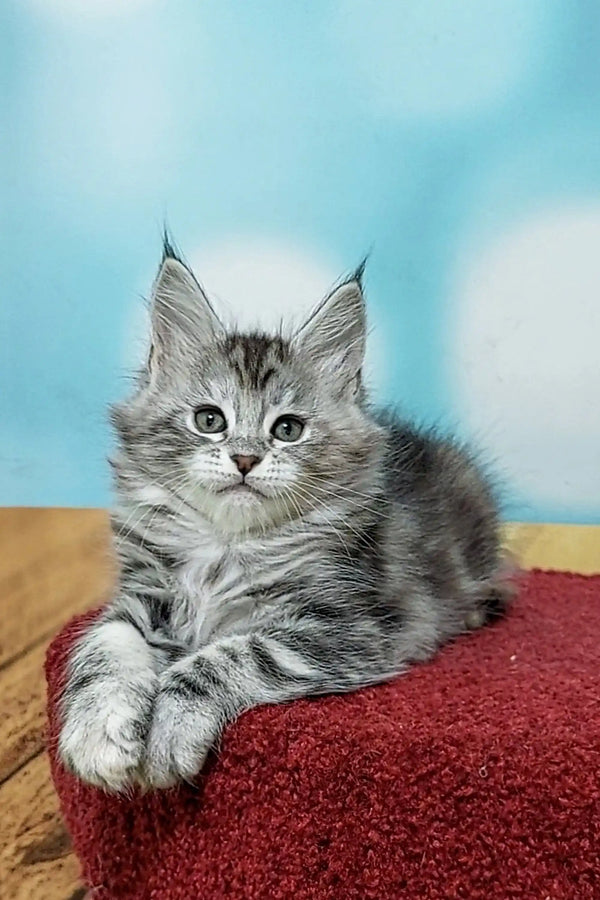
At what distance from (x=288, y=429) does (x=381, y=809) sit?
1.63 ft

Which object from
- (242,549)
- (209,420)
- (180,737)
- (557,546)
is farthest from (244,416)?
(557,546)

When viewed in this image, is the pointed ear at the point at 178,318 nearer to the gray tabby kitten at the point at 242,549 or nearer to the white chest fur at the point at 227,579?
the gray tabby kitten at the point at 242,549

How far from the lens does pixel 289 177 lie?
1.84 meters

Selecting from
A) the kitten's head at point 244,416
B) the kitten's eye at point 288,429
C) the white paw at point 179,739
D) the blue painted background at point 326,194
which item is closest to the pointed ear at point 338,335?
the kitten's head at point 244,416

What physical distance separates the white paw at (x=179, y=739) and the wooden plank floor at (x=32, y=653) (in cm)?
69

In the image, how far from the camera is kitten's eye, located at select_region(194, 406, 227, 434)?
4.24 feet

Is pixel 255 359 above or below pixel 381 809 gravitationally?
above

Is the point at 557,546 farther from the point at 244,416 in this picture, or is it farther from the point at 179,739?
the point at 179,739

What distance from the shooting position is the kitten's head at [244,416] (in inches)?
49.2

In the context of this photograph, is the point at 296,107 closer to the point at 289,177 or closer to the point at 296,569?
the point at 289,177

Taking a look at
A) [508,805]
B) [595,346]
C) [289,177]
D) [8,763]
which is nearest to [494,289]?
[595,346]

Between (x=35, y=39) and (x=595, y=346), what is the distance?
3.81 ft

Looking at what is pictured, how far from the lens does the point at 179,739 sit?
104 cm

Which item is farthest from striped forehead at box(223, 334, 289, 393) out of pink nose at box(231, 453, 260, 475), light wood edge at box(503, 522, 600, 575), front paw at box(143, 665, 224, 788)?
light wood edge at box(503, 522, 600, 575)
